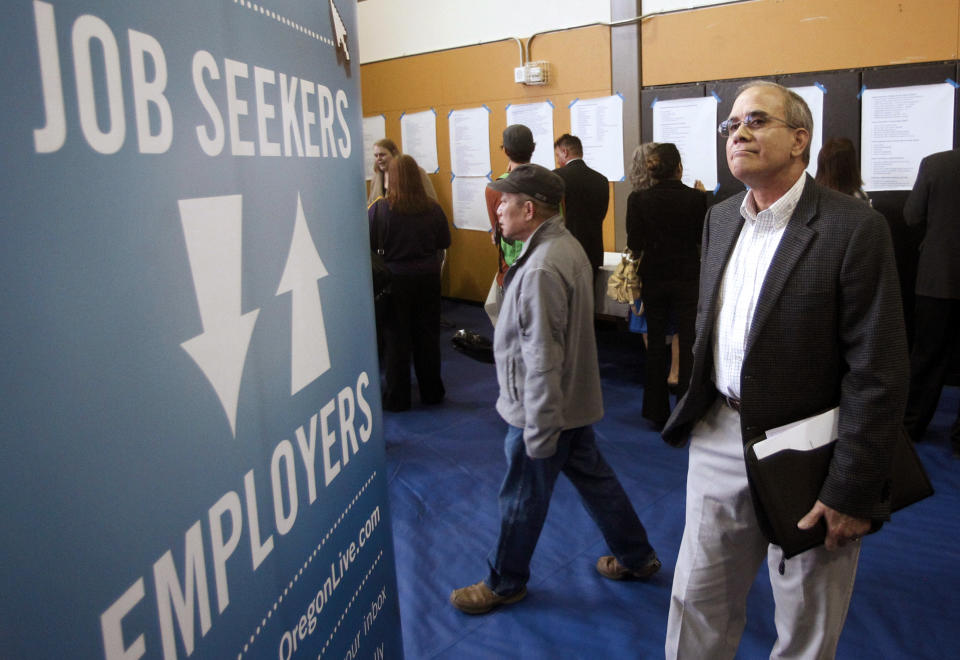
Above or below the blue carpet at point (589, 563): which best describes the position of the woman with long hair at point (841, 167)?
above

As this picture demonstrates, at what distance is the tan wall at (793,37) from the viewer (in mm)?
4379

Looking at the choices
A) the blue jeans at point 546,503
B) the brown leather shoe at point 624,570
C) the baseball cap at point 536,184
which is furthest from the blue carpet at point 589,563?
the baseball cap at point 536,184

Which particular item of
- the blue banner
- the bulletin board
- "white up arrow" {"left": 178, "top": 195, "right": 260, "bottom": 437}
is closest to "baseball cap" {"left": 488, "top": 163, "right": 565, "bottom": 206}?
the blue banner

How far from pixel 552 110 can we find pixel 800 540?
5.24 metres

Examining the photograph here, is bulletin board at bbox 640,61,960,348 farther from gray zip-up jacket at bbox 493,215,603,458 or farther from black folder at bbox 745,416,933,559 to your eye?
black folder at bbox 745,416,933,559

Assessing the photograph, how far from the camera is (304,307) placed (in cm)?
103

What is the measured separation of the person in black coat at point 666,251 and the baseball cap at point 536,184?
1.51m

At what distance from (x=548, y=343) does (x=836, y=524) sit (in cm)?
89

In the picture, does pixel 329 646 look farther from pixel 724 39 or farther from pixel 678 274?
pixel 724 39

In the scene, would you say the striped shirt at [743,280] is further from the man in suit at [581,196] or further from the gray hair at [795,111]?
the man in suit at [581,196]

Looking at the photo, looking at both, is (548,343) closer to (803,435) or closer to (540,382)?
(540,382)

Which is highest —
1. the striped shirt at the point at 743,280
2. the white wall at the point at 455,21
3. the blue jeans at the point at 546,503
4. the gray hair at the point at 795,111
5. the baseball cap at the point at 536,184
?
the white wall at the point at 455,21

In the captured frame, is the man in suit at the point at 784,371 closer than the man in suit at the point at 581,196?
Yes

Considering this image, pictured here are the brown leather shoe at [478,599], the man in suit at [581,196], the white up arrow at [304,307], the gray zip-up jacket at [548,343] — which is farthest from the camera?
the man in suit at [581,196]
